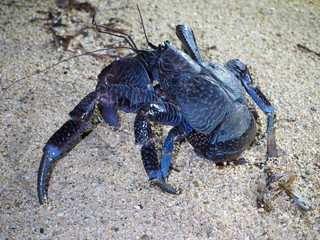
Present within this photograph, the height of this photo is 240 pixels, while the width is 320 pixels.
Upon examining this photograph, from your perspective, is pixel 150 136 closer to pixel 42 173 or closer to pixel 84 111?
pixel 84 111

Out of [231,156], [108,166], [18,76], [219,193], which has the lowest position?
[18,76]

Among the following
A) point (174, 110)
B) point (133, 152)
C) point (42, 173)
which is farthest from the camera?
point (133, 152)

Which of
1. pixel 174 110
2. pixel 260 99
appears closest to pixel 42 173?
pixel 174 110

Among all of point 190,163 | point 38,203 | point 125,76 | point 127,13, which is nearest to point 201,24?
point 127,13

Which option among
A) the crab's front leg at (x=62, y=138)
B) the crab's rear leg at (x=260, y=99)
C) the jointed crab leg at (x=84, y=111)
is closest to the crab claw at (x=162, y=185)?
the jointed crab leg at (x=84, y=111)

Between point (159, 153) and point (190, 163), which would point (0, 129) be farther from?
point (190, 163)

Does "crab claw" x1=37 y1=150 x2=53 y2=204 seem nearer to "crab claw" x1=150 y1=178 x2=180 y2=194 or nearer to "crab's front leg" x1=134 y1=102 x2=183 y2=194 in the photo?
"crab's front leg" x1=134 y1=102 x2=183 y2=194
